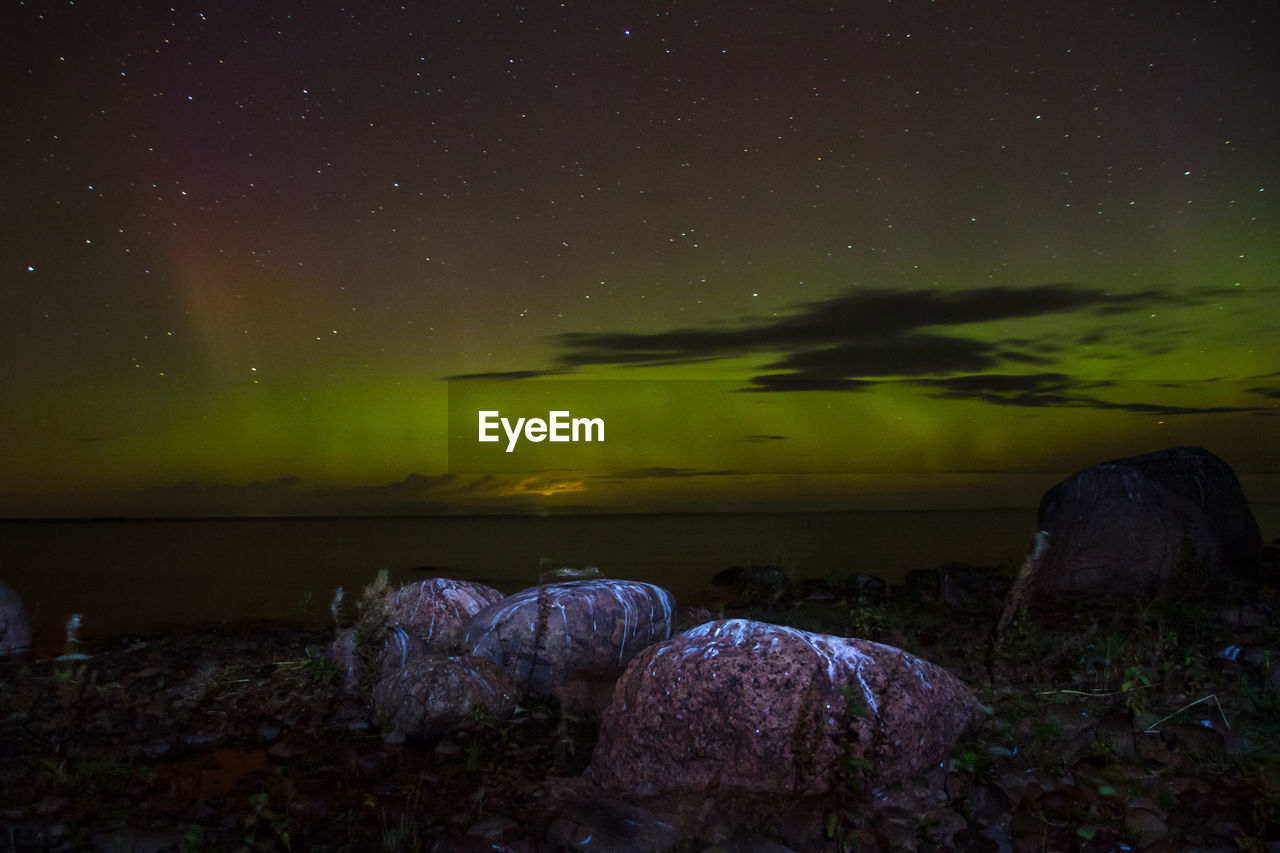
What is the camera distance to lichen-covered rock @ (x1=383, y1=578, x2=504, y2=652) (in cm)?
767

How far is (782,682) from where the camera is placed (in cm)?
463

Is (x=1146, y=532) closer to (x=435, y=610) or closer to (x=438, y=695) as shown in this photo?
(x=435, y=610)

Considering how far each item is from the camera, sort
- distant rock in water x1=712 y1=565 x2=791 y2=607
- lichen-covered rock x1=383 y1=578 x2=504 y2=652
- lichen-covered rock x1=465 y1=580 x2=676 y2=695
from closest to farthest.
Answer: lichen-covered rock x1=465 y1=580 x2=676 y2=695
lichen-covered rock x1=383 y1=578 x2=504 y2=652
distant rock in water x1=712 y1=565 x2=791 y2=607

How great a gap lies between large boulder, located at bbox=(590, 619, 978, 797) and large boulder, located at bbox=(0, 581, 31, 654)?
7961 millimetres

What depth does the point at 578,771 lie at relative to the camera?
17.1ft

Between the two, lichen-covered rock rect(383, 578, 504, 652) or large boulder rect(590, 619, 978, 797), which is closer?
large boulder rect(590, 619, 978, 797)

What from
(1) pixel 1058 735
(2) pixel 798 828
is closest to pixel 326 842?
(2) pixel 798 828

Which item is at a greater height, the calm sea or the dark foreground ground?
the dark foreground ground

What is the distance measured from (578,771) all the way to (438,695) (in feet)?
4.24

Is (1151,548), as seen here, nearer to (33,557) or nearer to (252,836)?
(252,836)

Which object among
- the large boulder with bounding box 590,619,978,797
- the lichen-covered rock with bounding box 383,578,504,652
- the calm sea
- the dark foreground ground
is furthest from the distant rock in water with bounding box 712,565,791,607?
the large boulder with bounding box 590,619,978,797

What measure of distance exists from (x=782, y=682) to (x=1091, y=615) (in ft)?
20.3

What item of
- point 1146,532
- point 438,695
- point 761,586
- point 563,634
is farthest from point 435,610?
point 1146,532

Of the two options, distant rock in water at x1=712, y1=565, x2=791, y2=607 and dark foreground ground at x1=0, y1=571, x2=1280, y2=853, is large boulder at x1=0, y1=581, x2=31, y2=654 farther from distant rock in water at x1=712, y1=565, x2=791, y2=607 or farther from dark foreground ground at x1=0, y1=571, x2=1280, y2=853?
distant rock in water at x1=712, y1=565, x2=791, y2=607
